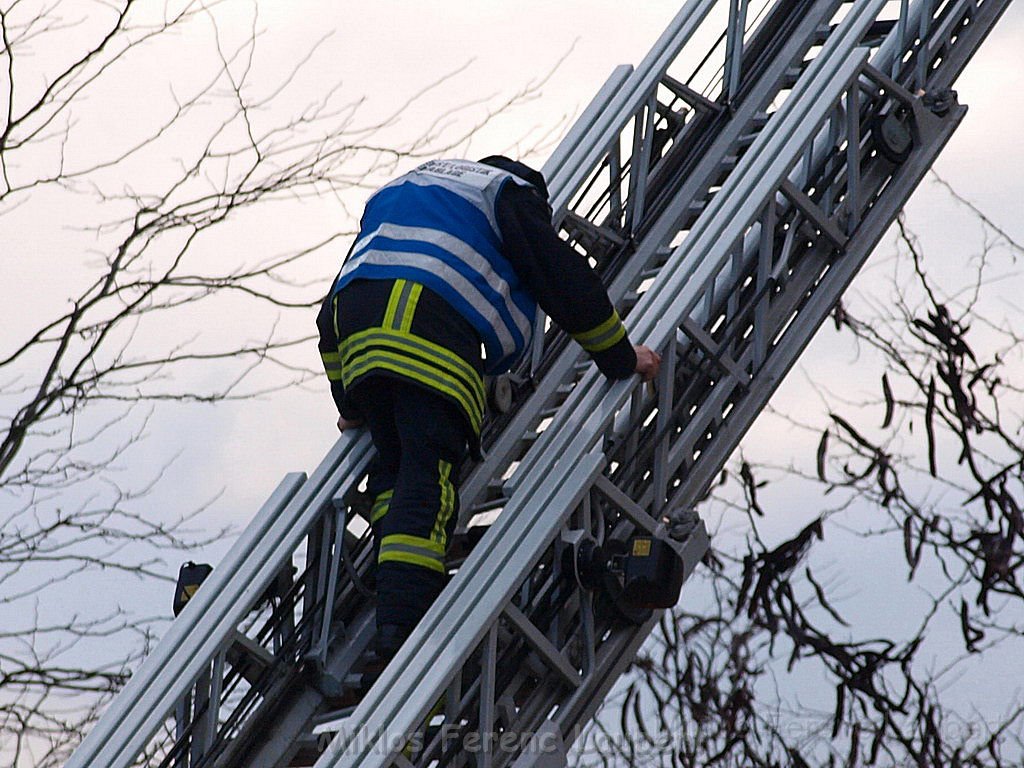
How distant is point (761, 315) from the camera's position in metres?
4.42

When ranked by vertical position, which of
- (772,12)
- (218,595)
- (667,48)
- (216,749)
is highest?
(772,12)

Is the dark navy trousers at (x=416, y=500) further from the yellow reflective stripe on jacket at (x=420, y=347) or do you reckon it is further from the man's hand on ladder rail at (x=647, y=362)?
the man's hand on ladder rail at (x=647, y=362)

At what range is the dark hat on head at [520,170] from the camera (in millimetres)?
4065

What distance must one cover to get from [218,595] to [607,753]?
276cm

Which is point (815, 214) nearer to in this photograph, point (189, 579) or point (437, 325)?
point (437, 325)

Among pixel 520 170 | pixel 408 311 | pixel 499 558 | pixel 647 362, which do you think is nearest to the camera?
pixel 499 558

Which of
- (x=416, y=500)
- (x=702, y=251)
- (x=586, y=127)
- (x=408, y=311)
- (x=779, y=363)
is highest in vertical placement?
(x=586, y=127)

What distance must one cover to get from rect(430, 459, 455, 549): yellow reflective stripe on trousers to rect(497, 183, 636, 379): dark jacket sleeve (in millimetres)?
480

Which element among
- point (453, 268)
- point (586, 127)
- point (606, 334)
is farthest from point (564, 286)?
point (586, 127)

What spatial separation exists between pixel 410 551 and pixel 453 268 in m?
0.73

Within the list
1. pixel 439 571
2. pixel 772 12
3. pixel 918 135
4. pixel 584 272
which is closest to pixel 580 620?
pixel 439 571

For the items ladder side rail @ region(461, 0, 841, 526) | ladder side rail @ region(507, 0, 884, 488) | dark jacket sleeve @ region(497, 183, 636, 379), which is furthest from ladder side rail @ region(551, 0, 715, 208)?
dark jacket sleeve @ region(497, 183, 636, 379)

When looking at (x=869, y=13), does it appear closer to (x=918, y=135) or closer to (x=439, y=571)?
(x=918, y=135)

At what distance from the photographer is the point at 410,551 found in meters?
3.73
